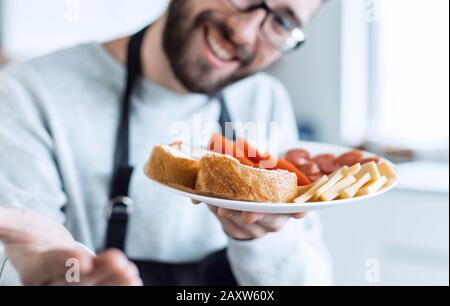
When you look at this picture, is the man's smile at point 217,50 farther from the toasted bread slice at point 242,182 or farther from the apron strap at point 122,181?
the toasted bread slice at point 242,182

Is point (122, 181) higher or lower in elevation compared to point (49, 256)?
lower

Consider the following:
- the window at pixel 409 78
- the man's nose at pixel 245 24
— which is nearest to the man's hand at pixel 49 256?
the man's nose at pixel 245 24

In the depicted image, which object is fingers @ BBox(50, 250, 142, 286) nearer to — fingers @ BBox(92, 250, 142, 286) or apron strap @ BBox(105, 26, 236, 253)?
fingers @ BBox(92, 250, 142, 286)

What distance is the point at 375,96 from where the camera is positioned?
871 mm

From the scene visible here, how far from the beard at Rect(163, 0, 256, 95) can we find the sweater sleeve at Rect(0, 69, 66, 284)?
168mm

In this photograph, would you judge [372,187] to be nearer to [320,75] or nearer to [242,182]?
[242,182]

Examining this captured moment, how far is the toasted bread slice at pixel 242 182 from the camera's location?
0.86ft

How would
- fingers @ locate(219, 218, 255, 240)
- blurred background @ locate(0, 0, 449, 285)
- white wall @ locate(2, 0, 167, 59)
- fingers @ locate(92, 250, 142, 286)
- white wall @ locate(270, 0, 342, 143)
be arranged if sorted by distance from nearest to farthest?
fingers @ locate(92, 250, 142, 286) → fingers @ locate(219, 218, 255, 240) → white wall @ locate(2, 0, 167, 59) → blurred background @ locate(0, 0, 449, 285) → white wall @ locate(270, 0, 342, 143)

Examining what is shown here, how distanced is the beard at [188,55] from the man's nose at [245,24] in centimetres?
2

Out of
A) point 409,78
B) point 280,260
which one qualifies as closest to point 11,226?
point 280,260

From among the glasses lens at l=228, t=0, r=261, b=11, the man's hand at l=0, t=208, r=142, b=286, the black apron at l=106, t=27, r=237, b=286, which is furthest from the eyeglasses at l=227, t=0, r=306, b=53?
the man's hand at l=0, t=208, r=142, b=286

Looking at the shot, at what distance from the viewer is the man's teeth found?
508 millimetres

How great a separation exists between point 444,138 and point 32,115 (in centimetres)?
67

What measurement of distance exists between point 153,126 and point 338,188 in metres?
0.31
